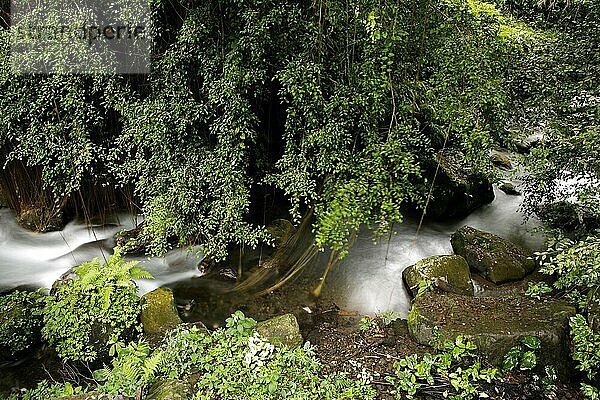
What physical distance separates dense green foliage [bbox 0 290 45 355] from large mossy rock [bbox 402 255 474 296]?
4.72 meters

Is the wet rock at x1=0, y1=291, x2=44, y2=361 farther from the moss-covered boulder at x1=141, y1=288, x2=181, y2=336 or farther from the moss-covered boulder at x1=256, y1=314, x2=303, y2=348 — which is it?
the moss-covered boulder at x1=256, y1=314, x2=303, y2=348

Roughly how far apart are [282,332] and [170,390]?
51.6 inches

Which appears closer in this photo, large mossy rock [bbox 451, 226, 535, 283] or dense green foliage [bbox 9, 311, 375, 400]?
dense green foliage [bbox 9, 311, 375, 400]

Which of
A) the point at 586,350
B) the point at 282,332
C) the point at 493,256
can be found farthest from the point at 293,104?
the point at 586,350

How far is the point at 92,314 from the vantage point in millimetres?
5016

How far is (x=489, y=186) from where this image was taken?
9078mm

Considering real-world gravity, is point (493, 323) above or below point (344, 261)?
above

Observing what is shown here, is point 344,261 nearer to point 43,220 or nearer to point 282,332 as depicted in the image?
point 282,332

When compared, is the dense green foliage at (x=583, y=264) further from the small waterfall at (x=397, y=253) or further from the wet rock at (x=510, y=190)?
the wet rock at (x=510, y=190)

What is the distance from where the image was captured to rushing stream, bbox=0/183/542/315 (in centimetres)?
653

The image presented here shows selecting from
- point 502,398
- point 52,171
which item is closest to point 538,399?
point 502,398

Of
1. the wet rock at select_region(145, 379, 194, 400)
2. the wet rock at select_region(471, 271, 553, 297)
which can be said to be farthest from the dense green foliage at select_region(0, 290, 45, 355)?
the wet rock at select_region(471, 271, 553, 297)

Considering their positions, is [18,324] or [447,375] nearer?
[447,375]

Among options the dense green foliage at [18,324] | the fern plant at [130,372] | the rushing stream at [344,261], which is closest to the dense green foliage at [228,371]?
the fern plant at [130,372]
